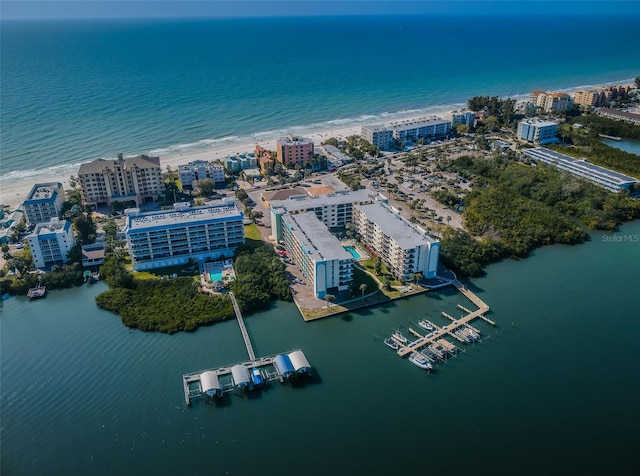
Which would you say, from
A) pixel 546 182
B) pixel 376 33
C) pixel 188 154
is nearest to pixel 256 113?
pixel 188 154

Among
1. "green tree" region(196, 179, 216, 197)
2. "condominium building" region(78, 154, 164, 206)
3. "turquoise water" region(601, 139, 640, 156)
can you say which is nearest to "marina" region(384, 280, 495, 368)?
"green tree" region(196, 179, 216, 197)

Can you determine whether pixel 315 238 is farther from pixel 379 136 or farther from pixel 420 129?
pixel 420 129

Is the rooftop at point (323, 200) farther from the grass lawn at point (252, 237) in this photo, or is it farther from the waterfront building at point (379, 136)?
the waterfront building at point (379, 136)

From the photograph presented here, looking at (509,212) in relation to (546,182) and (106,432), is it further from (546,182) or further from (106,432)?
(106,432)

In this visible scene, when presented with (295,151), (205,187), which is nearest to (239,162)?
(295,151)

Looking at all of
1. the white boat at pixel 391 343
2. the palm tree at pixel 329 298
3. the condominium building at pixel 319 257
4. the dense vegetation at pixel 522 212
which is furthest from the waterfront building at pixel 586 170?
the palm tree at pixel 329 298
